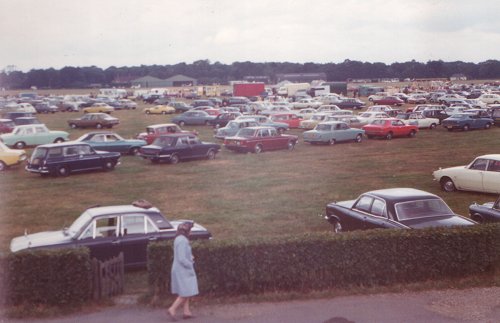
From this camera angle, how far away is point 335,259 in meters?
10.3

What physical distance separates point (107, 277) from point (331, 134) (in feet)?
73.3

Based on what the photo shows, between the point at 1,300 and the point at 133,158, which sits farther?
the point at 133,158

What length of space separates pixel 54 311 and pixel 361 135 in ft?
82.4

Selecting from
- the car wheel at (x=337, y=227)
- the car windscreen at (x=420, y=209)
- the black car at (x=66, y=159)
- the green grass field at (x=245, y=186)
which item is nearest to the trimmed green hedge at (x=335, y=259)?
the car windscreen at (x=420, y=209)

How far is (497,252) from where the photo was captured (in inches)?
433

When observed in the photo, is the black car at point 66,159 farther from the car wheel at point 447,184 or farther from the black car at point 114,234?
the car wheel at point 447,184

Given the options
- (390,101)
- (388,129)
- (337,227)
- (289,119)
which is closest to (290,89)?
(390,101)

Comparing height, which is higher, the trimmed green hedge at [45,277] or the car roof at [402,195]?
the car roof at [402,195]

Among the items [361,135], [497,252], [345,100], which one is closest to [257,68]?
[345,100]

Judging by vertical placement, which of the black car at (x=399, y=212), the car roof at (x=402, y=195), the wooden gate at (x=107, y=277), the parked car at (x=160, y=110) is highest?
the car roof at (x=402, y=195)

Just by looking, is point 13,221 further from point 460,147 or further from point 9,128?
point 460,147

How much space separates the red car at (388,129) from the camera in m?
32.7

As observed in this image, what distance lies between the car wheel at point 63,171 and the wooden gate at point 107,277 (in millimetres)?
12685

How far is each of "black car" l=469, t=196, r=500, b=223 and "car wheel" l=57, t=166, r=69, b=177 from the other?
15661 mm
